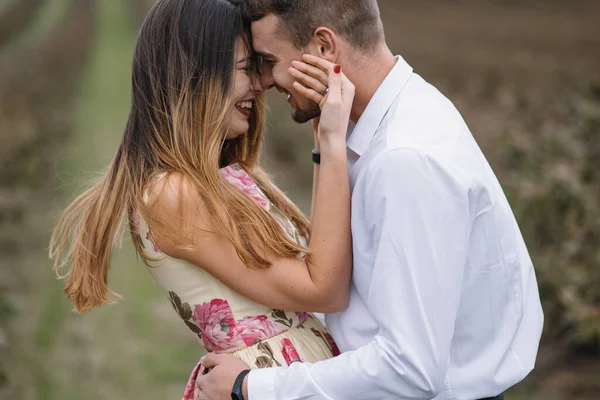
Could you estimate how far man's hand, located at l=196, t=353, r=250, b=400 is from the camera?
255 cm

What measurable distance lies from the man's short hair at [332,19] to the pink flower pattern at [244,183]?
48 cm

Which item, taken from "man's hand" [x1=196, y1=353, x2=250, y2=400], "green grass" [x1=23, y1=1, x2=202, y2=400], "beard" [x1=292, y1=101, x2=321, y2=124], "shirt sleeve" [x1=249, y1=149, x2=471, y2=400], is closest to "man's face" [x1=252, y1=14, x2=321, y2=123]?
"beard" [x1=292, y1=101, x2=321, y2=124]

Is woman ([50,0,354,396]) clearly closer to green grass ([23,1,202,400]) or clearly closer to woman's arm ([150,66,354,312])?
woman's arm ([150,66,354,312])

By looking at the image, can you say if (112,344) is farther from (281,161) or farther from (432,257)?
(281,161)

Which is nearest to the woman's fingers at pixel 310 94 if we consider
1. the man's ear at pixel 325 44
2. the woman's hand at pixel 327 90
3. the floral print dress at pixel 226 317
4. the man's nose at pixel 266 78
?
the woman's hand at pixel 327 90

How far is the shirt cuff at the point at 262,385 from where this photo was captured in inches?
96.7

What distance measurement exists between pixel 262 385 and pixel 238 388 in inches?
3.0

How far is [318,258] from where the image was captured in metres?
2.58

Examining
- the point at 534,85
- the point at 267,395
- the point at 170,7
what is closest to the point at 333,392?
the point at 267,395

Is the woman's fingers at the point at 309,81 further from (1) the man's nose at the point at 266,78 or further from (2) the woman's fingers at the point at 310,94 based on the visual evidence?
(1) the man's nose at the point at 266,78

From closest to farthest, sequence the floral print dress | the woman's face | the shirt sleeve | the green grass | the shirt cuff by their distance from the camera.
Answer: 1. the shirt sleeve
2. the shirt cuff
3. the floral print dress
4. the woman's face
5. the green grass

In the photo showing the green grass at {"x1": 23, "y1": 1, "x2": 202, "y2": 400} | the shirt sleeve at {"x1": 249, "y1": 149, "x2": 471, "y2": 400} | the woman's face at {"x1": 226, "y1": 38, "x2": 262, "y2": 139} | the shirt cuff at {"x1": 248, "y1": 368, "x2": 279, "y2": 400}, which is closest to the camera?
the shirt sleeve at {"x1": 249, "y1": 149, "x2": 471, "y2": 400}

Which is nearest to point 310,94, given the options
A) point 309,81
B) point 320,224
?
point 309,81

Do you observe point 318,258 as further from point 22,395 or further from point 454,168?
point 22,395
